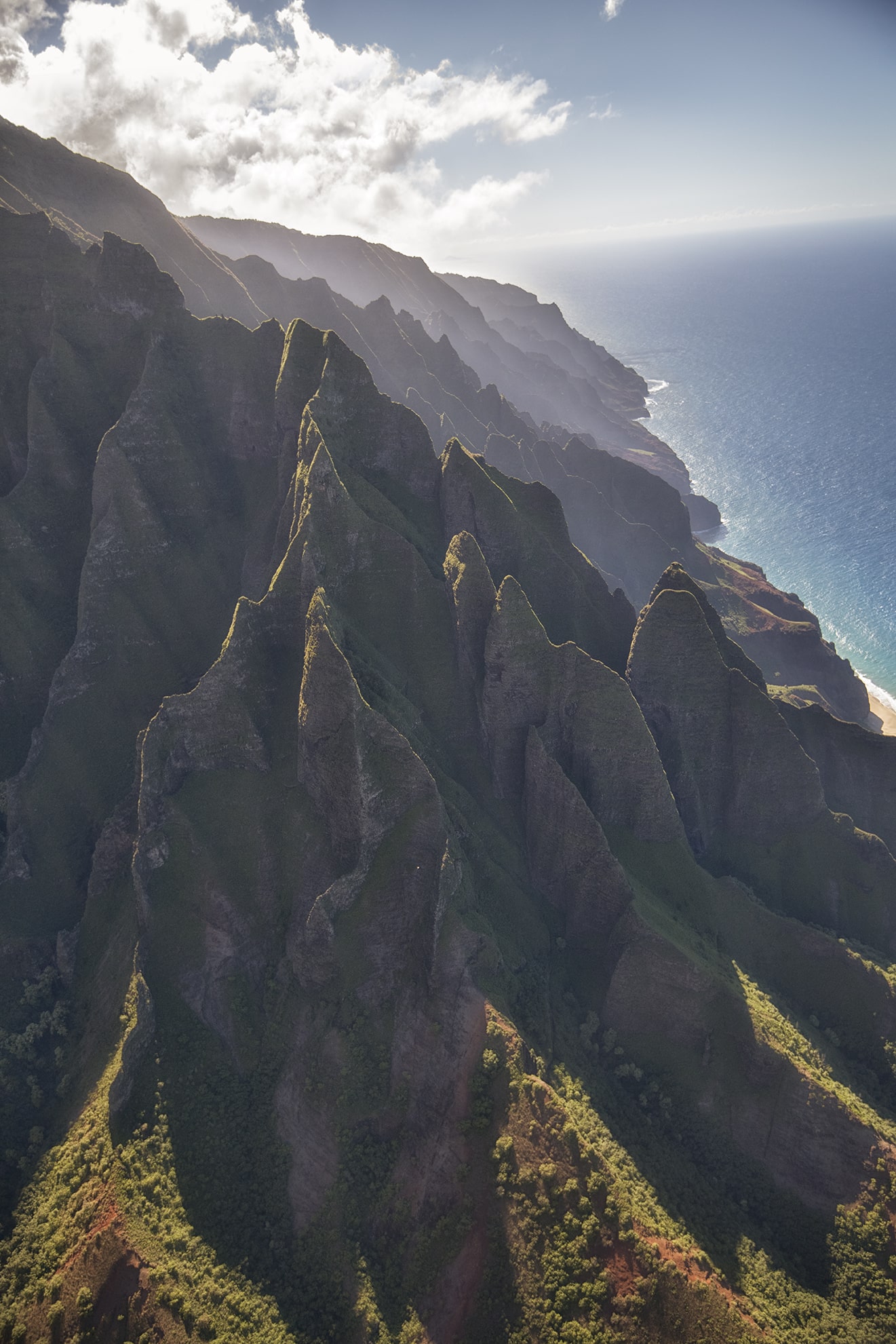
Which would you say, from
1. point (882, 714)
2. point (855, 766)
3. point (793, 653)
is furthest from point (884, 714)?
point (855, 766)

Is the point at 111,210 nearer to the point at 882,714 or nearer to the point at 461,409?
the point at 461,409

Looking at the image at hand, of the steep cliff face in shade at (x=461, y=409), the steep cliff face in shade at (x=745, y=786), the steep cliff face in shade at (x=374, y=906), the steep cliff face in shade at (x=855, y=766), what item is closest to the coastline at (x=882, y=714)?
Answer: the steep cliff face in shade at (x=461, y=409)

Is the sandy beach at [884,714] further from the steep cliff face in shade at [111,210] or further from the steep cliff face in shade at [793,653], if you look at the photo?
the steep cliff face in shade at [111,210]

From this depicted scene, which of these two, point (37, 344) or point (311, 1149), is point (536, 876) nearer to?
point (311, 1149)

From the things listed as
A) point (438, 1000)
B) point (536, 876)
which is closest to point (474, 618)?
point (536, 876)

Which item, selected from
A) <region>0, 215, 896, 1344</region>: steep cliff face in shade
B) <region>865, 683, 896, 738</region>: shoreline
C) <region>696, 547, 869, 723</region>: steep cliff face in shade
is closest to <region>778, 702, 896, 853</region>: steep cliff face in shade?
<region>0, 215, 896, 1344</region>: steep cliff face in shade
